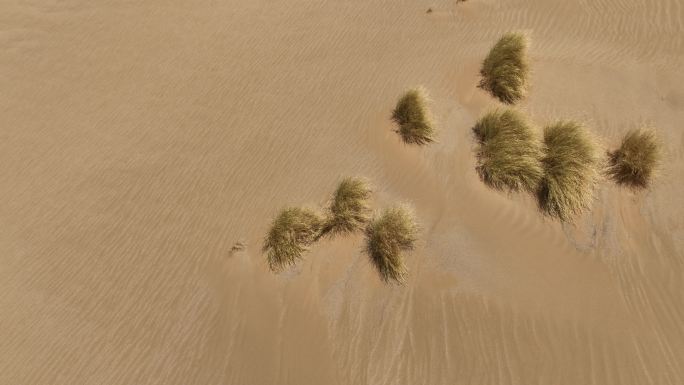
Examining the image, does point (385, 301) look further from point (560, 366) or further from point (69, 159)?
point (69, 159)

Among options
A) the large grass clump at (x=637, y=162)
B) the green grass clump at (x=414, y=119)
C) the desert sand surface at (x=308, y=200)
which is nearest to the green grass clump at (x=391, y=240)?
the desert sand surface at (x=308, y=200)

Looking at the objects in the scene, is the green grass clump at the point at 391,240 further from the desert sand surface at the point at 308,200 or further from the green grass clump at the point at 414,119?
the green grass clump at the point at 414,119

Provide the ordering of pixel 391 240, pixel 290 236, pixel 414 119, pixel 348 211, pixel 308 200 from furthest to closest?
pixel 414 119
pixel 308 200
pixel 348 211
pixel 290 236
pixel 391 240

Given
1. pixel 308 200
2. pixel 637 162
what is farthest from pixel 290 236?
pixel 637 162

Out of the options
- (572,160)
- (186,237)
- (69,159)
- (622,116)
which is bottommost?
(186,237)

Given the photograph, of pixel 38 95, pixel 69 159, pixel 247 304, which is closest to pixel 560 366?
pixel 247 304

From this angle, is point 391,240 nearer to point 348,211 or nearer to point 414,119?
point 348,211
